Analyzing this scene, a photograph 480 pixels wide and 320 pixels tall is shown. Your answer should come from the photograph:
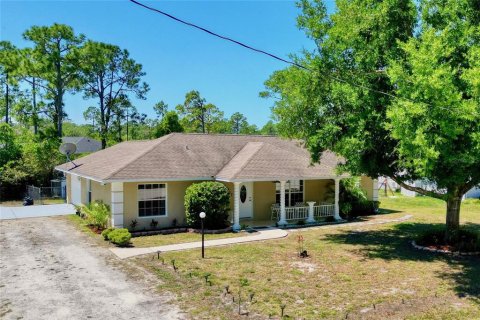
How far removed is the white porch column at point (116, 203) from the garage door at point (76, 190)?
8.27 meters

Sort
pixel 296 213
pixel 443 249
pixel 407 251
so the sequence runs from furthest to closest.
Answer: pixel 296 213 < pixel 407 251 < pixel 443 249

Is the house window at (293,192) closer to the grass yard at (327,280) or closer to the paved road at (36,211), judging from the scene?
the grass yard at (327,280)

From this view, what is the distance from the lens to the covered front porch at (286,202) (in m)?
20.4

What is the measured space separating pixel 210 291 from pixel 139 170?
932cm

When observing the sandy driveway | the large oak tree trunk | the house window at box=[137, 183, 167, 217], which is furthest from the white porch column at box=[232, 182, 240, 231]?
the large oak tree trunk

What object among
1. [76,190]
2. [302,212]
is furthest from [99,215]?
[302,212]

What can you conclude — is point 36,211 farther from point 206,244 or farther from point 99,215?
point 206,244

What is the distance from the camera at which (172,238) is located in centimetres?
1673

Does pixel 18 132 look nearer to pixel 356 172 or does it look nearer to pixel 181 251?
pixel 181 251

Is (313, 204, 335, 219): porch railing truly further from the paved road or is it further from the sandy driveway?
the paved road

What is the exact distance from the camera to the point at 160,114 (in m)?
73.1

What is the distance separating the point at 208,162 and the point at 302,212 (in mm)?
5640

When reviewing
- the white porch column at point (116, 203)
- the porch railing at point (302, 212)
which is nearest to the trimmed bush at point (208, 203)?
the white porch column at point (116, 203)

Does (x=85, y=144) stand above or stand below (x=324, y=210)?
above
